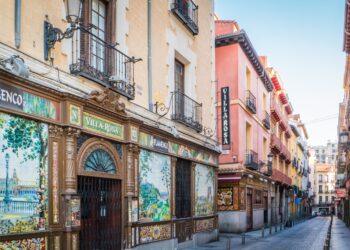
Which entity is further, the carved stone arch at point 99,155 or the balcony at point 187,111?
the balcony at point 187,111

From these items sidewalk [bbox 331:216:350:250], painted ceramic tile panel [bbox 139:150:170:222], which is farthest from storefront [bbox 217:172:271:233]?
painted ceramic tile panel [bbox 139:150:170:222]

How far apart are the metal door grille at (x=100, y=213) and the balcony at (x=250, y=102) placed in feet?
53.6

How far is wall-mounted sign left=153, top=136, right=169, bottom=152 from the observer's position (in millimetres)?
13670

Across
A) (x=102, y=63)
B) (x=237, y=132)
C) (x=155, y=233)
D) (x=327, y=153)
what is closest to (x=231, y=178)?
(x=237, y=132)

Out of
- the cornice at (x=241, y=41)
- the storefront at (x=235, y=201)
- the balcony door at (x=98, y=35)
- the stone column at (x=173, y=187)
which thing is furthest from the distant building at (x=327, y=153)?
the balcony door at (x=98, y=35)

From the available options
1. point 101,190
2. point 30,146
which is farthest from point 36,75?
point 101,190

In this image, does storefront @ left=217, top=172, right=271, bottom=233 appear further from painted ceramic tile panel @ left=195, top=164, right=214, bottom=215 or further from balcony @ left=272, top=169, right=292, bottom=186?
balcony @ left=272, top=169, right=292, bottom=186

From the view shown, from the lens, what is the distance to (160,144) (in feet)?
45.9

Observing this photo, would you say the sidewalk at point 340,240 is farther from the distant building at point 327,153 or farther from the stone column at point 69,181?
the distant building at point 327,153

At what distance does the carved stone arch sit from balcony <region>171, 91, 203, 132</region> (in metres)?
3.86

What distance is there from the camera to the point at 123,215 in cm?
1182

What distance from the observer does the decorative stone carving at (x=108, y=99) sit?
10.5 metres

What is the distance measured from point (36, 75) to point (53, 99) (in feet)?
1.87

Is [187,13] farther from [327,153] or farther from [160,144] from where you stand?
[327,153]
